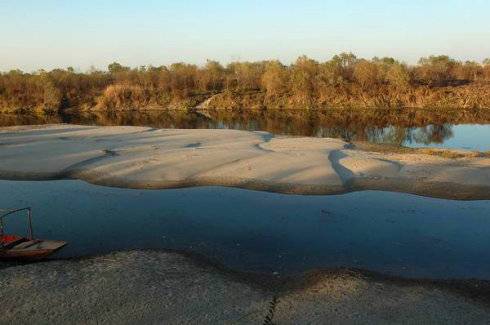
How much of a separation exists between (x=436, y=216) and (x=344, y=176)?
5473mm

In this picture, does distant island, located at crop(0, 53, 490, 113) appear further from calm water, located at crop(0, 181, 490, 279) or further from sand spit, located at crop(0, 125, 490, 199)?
calm water, located at crop(0, 181, 490, 279)

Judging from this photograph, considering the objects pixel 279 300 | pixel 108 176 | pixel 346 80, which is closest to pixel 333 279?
pixel 279 300

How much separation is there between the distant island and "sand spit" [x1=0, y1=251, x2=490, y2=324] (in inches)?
2354

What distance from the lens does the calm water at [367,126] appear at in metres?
36.7

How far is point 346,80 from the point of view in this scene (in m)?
75.5

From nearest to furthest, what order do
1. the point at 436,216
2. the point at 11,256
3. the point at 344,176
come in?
the point at 11,256, the point at 436,216, the point at 344,176

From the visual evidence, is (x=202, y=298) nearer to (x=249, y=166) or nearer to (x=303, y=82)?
(x=249, y=166)

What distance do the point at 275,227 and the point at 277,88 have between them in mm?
62523

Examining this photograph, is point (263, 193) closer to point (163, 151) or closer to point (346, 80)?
point (163, 151)

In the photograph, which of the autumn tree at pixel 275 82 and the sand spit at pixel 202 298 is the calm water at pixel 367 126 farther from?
the sand spit at pixel 202 298

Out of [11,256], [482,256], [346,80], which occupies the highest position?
[346,80]

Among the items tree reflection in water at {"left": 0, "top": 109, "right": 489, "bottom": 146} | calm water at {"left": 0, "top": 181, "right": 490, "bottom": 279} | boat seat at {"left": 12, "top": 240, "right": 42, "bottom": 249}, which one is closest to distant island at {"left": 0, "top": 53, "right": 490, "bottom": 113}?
tree reflection in water at {"left": 0, "top": 109, "right": 489, "bottom": 146}

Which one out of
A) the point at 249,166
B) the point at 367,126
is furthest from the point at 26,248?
the point at 367,126

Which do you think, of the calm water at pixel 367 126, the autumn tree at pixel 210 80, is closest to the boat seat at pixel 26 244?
the calm water at pixel 367 126
